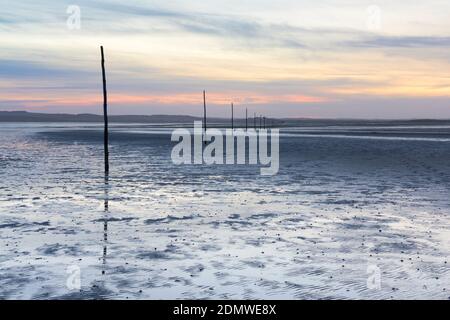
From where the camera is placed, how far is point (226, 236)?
12500mm

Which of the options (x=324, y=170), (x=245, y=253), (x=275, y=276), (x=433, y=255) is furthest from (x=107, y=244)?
(x=324, y=170)

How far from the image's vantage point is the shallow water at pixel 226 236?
28.5 ft

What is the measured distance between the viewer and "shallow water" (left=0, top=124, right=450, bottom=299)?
8695 mm

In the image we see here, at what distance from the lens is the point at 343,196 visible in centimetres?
1869

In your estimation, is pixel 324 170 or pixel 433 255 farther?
pixel 324 170

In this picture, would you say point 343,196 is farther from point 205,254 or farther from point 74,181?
point 74,181

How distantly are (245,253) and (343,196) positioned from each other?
8.74 meters

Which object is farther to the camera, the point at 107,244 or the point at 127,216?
the point at 127,216

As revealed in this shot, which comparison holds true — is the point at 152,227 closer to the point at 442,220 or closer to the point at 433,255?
the point at 433,255

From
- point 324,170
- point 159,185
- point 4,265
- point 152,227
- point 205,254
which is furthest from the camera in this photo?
point 324,170

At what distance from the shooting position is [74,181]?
23.3 metres
